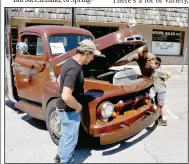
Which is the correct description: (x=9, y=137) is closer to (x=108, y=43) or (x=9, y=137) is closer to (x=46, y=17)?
(x=108, y=43)

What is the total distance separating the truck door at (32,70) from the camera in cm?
456

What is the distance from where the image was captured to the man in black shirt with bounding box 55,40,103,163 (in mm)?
2902

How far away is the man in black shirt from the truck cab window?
180 centimetres

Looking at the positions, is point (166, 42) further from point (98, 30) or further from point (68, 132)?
point (68, 132)

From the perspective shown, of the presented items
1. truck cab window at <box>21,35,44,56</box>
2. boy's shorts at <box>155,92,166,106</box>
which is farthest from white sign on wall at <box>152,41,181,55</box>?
truck cab window at <box>21,35,44,56</box>

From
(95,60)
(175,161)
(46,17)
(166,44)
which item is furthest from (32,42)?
(166,44)

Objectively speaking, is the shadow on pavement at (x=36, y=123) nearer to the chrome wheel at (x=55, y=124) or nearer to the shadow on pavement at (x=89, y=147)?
the chrome wheel at (x=55, y=124)

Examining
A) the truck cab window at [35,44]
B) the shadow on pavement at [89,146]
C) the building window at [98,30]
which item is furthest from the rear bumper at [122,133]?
the building window at [98,30]

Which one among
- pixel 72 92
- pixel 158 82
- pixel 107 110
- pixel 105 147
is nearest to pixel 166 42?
pixel 158 82

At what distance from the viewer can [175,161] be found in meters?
3.60

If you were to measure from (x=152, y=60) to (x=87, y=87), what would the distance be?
5.53 feet

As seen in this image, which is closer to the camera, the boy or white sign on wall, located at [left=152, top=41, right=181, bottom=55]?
the boy

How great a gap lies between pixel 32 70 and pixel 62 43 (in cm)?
74

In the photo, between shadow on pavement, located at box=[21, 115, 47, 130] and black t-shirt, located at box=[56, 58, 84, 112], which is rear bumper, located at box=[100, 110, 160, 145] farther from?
shadow on pavement, located at box=[21, 115, 47, 130]
